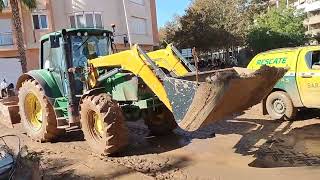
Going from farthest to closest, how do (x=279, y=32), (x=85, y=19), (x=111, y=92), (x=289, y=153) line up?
1. (x=85, y=19)
2. (x=279, y=32)
3. (x=111, y=92)
4. (x=289, y=153)

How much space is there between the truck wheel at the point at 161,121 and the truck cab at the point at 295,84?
9.85ft

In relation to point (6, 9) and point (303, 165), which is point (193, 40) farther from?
point (303, 165)

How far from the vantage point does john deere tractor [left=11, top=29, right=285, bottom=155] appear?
23.5 ft

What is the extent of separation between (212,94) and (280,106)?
17.6 feet

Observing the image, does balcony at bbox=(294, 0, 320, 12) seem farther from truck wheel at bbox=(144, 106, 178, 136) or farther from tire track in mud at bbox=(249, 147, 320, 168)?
tire track in mud at bbox=(249, 147, 320, 168)

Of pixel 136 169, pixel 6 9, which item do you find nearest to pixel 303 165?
pixel 136 169

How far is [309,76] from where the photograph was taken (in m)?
10.8

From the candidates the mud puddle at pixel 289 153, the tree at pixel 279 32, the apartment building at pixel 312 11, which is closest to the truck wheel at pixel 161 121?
the mud puddle at pixel 289 153

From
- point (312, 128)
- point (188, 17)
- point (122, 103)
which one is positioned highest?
point (188, 17)

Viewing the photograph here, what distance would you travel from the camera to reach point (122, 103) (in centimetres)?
955

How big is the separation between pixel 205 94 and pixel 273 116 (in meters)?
5.45

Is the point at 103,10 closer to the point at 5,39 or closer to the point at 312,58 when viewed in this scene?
the point at 5,39

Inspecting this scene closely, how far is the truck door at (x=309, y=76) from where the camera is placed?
10.7 metres

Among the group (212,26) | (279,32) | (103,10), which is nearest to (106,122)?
(279,32)
